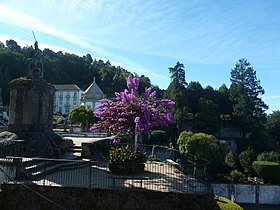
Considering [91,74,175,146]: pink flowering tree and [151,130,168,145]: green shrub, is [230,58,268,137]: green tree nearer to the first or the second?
[151,130,168,145]: green shrub

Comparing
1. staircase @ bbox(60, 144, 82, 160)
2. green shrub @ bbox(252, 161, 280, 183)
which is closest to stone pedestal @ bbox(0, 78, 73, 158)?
staircase @ bbox(60, 144, 82, 160)

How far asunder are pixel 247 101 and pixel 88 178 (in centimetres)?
3898

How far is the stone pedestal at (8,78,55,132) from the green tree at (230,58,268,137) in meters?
35.9

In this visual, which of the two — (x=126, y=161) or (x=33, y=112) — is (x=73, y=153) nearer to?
(x=33, y=112)

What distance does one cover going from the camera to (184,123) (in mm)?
44594

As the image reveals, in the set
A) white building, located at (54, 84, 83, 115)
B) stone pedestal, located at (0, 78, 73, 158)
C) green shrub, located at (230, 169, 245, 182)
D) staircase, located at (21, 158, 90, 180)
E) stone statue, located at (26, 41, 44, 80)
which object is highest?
white building, located at (54, 84, 83, 115)

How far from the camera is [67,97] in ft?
246

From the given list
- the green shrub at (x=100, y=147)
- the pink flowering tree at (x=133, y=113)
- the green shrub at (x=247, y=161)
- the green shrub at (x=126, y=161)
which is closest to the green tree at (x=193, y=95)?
the green shrub at (x=247, y=161)

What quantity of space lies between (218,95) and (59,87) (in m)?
43.6

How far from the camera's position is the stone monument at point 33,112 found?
1353 cm

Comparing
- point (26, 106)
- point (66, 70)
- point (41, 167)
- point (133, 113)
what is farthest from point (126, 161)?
point (66, 70)

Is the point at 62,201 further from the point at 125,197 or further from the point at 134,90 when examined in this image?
the point at 134,90

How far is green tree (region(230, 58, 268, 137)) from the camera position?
142 ft

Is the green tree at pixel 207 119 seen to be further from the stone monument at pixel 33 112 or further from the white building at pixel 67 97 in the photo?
the white building at pixel 67 97
